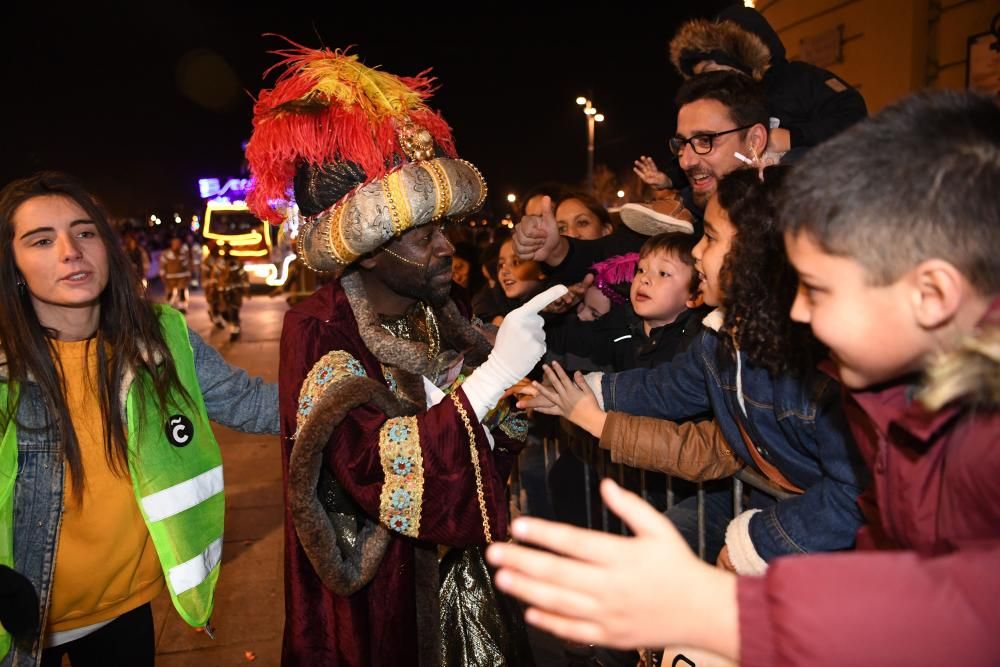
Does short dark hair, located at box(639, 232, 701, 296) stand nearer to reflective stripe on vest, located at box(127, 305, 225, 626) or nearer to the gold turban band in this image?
the gold turban band

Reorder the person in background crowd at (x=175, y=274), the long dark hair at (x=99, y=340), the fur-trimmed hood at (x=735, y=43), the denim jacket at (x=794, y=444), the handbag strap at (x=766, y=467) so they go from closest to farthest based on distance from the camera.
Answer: the denim jacket at (x=794, y=444)
the handbag strap at (x=766, y=467)
the long dark hair at (x=99, y=340)
the fur-trimmed hood at (x=735, y=43)
the person in background crowd at (x=175, y=274)

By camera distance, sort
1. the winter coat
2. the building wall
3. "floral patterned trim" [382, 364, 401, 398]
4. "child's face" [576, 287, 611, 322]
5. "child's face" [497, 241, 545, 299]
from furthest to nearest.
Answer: the building wall < "child's face" [497, 241, 545, 299] < "child's face" [576, 287, 611, 322] < "floral patterned trim" [382, 364, 401, 398] < the winter coat

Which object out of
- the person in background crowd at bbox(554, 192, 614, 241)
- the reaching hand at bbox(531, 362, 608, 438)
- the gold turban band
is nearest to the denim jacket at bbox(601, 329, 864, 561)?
the reaching hand at bbox(531, 362, 608, 438)

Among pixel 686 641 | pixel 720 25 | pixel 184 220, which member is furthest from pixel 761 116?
pixel 184 220

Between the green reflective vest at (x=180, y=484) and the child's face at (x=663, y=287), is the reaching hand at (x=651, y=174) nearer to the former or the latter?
the child's face at (x=663, y=287)

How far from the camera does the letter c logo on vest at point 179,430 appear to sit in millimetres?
2344

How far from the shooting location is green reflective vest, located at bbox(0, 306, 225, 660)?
2244mm

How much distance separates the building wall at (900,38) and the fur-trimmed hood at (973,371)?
Answer: 7.30 m

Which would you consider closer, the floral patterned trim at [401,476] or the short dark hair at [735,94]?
the floral patterned trim at [401,476]

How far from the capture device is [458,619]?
2410mm

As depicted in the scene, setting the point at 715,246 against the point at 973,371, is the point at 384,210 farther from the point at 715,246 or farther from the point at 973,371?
the point at 973,371

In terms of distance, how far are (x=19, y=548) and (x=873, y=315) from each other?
2.42 metres

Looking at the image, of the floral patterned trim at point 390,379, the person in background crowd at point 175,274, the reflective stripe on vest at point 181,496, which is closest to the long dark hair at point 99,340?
the reflective stripe on vest at point 181,496

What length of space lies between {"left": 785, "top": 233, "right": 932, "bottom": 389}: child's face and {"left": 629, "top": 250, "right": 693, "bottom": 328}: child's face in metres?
1.89
